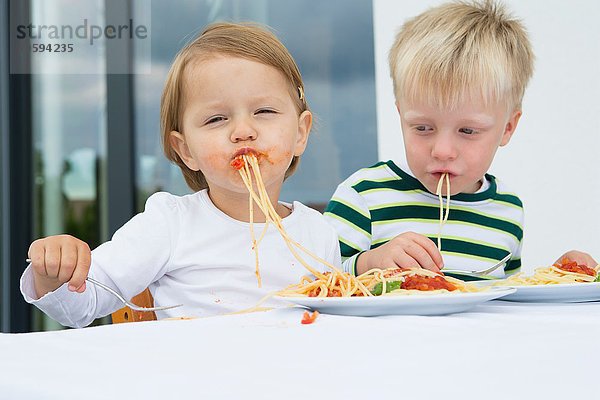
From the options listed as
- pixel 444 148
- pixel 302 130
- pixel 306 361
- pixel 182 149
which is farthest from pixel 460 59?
pixel 306 361

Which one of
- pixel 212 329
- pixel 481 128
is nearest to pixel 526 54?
pixel 481 128

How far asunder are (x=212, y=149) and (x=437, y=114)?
45 centimetres

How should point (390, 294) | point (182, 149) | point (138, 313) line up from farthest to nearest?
point (182, 149) → point (138, 313) → point (390, 294)

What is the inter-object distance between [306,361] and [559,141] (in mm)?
2440

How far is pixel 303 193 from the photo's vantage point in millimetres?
3553

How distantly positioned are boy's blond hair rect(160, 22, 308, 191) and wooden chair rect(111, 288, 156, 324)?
0.93 ft

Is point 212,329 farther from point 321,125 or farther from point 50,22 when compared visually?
point 50,22

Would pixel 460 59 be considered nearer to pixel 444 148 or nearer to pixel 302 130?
pixel 444 148

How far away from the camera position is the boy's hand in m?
1.09

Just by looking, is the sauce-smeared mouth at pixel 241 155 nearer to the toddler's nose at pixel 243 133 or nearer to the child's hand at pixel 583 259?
the toddler's nose at pixel 243 133

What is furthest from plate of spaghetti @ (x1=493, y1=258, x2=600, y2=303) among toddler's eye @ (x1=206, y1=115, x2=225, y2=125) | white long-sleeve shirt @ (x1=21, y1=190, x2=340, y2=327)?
toddler's eye @ (x1=206, y1=115, x2=225, y2=125)

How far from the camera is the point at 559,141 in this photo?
9.10ft

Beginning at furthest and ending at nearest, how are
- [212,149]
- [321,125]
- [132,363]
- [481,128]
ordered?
[321,125], [481,128], [212,149], [132,363]

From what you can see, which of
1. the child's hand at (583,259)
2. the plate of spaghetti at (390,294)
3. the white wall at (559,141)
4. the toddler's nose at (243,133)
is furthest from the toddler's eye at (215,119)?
the white wall at (559,141)
